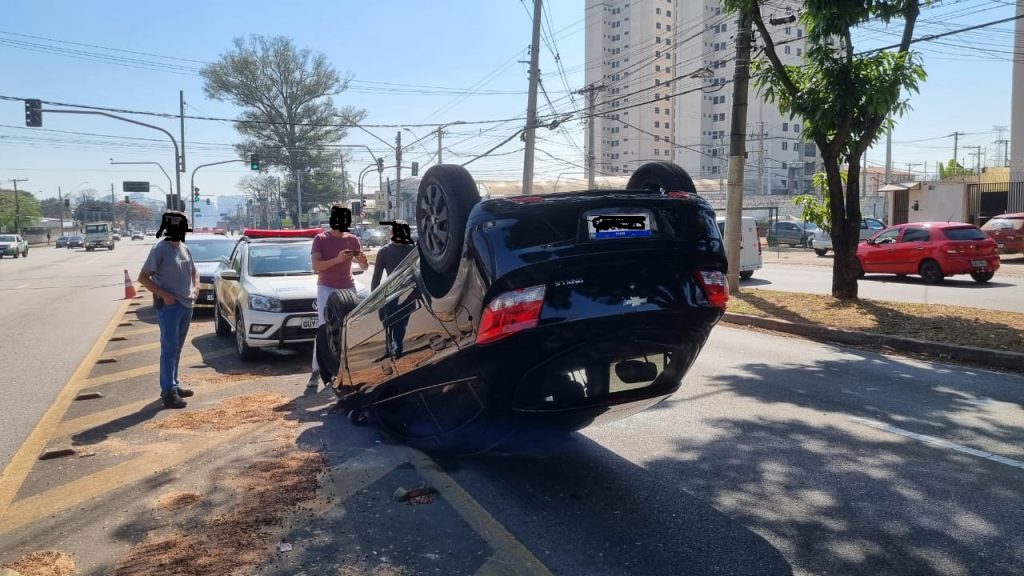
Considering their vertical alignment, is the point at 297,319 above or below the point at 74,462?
above

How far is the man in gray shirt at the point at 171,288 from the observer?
21.9ft

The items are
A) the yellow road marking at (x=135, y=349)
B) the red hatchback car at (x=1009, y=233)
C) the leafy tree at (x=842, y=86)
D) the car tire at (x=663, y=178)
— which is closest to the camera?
the car tire at (x=663, y=178)

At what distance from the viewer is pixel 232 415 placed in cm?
651

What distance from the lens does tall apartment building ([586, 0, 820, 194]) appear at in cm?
9412

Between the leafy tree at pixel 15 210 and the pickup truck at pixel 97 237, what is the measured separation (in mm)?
30654

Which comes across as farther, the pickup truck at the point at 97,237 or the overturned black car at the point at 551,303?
the pickup truck at the point at 97,237

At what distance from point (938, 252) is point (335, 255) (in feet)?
50.4

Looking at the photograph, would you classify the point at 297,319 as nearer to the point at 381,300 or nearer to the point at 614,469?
the point at 381,300

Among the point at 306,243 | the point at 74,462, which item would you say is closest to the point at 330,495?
the point at 74,462

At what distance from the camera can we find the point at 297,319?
28.9ft

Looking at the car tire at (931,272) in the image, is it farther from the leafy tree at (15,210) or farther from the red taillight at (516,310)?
the leafy tree at (15,210)

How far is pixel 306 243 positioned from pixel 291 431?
5382 mm

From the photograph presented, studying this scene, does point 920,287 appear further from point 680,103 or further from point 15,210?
point 15,210

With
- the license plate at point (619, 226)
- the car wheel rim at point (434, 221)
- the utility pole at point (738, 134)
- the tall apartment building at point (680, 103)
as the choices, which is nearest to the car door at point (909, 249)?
the utility pole at point (738, 134)
